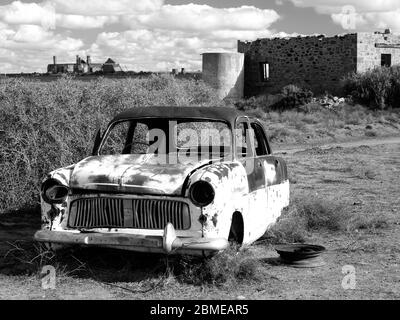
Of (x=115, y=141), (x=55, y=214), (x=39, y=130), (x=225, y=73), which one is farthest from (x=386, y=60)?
(x=55, y=214)

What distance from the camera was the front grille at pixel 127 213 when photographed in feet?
19.5

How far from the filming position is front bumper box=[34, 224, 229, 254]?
18.5 ft

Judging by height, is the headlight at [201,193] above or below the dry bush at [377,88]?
below

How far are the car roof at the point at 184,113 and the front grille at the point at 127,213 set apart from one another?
4.76 feet

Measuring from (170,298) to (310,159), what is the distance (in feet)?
38.2

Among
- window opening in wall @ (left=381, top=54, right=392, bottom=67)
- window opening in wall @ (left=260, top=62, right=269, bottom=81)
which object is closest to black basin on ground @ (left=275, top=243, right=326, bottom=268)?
window opening in wall @ (left=381, top=54, right=392, bottom=67)

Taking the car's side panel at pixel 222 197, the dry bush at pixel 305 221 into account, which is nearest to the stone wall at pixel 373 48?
the dry bush at pixel 305 221

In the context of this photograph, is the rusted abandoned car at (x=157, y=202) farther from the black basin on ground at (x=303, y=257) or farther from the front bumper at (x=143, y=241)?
the black basin on ground at (x=303, y=257)

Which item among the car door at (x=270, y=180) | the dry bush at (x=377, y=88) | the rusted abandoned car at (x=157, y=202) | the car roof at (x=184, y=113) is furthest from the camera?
the dry bush at (x=377, y=88)

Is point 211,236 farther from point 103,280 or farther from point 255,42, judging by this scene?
point 255,42

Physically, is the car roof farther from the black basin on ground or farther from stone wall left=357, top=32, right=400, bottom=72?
stone wall left=357, top=32, right=400, bottom=72

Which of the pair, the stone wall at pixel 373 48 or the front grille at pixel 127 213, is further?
the stone wall at pixel 373 48

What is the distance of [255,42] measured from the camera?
38.0 meters

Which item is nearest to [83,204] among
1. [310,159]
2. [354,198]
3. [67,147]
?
[67,147]
